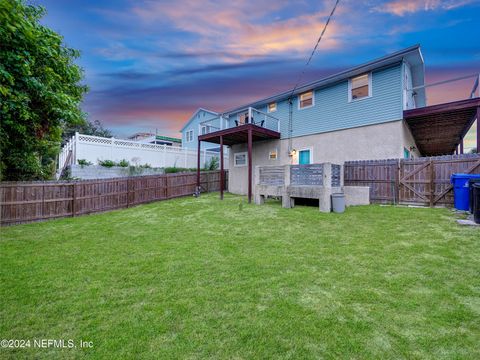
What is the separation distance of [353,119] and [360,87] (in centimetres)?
155

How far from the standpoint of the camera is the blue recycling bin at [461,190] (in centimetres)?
727

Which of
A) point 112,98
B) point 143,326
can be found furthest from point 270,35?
point 112,98

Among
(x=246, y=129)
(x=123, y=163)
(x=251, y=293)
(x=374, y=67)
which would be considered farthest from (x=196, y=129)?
(x=251, y=293)

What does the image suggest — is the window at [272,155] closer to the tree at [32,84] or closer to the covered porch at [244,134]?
the covered porch at [244,134]

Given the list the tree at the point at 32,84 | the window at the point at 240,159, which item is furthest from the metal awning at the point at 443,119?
the tree at the point at 32,84

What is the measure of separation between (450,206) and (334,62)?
24.9ft

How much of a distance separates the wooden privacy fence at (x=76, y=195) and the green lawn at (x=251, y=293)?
8.30ft

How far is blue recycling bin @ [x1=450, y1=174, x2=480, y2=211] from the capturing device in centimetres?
727

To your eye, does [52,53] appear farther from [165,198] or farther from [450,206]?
[450,206]

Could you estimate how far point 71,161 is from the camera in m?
13.0

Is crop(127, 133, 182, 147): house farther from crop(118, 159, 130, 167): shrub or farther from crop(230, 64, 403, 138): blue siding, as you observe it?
crop(230, 64, 403, 138): blue siding

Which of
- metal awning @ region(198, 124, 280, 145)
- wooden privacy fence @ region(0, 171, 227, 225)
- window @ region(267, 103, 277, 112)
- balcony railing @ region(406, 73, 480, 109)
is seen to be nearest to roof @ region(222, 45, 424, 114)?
window @ region(267, 103, 277, 112)

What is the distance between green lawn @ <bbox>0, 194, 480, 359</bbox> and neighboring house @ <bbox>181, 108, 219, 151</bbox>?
19.0 metres

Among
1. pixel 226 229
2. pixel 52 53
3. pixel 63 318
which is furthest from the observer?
pixel 226 229
